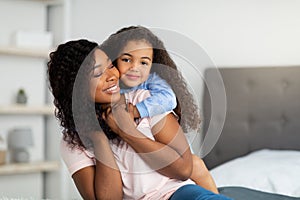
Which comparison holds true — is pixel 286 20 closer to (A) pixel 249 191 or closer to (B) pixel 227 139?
(B) pixel 227 139

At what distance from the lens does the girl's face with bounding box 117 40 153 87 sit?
1107 mm

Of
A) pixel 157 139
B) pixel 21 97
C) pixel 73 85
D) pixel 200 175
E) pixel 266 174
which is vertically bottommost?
pixel 266 174

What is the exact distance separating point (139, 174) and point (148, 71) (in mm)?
279

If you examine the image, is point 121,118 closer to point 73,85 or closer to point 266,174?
point 73,85

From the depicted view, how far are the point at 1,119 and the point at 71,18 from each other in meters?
0.69

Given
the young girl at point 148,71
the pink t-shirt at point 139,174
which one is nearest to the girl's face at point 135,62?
the young girl at point 148,71

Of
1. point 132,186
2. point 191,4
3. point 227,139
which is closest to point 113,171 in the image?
point 132,186

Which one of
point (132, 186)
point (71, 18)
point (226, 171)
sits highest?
point (71, 18)

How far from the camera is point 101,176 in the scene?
1326 millimetres

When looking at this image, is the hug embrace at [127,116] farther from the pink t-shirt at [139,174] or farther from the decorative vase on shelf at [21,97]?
the decorative vase on shelf at [21,97]

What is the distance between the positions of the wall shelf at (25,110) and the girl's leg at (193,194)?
1.95 m

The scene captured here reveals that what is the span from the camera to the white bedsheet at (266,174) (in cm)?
237

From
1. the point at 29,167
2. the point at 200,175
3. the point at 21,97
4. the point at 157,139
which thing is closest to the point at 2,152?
the point at 29,167

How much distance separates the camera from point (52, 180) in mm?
3334
